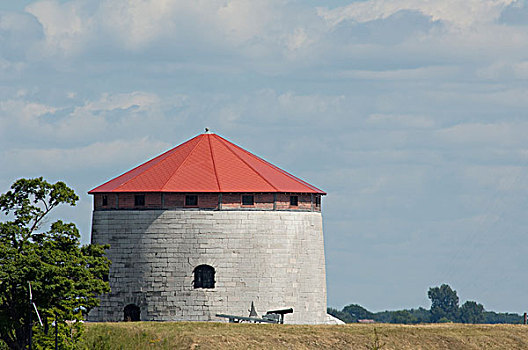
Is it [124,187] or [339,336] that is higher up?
[124,187]

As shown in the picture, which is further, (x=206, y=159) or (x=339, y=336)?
(x=206, y=159)

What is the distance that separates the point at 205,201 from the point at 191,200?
800 millimetres

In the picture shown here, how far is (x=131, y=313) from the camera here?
203 ft

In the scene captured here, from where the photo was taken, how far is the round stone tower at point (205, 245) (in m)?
61.0

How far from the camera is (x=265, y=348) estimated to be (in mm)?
51250

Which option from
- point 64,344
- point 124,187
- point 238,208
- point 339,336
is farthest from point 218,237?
point 64,344

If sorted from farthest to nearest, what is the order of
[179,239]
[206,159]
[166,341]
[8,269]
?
[206,159]
[179,239]
[166,341]
[8,269]

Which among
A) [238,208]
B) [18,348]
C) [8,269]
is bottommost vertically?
[18,348]

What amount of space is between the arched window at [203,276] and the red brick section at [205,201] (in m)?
3.40

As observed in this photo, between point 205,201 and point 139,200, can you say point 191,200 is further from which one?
point 139,200

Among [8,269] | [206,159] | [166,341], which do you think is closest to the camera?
[8,269]

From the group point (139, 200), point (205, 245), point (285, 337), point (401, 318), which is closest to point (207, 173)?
point (139, 200)

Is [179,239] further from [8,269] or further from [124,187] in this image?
[8,269]

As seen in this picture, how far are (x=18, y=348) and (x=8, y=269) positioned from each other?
4.18 metres
